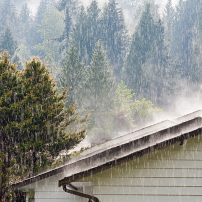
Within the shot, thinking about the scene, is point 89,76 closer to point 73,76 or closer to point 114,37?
point 73,76

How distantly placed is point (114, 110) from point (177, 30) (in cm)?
3271

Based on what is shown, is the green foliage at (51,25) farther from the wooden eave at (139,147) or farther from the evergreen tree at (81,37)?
the wooden eave at (139,147)

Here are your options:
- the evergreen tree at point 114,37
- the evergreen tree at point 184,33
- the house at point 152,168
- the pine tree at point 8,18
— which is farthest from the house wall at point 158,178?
the pine tree at point 8,18

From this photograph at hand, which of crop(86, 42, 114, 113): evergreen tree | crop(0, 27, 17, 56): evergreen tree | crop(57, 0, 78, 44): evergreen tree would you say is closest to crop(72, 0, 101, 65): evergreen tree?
crop(57, 0, 78, 44): evergreen tree

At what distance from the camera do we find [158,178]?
2.69 m

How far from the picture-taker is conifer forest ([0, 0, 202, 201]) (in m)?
9.57

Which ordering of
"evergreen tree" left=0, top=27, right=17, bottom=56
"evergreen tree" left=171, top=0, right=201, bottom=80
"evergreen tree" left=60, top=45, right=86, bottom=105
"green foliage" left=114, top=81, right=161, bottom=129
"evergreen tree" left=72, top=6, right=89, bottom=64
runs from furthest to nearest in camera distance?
1. "evergreen tree" left=171, top=0, right=201, bottom=80
2. "evergreen tree" left=72, top=6, right=89, bottom=64
3. "evergreen tree" left=0, top=27, right=17, bottom=56
4. "evergreen tree" left=60, top=45, right=86, bottom=105
5. "green foliage" left=114, top=81, right=161, bottom=129

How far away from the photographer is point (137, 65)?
46.5m

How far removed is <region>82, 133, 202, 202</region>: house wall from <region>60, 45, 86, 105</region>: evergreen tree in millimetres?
31970

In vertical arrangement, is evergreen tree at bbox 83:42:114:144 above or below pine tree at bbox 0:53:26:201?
above

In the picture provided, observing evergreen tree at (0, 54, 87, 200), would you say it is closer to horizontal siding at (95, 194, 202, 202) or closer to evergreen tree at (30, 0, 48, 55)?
horizontal siding at (95, 194, 202, 202)

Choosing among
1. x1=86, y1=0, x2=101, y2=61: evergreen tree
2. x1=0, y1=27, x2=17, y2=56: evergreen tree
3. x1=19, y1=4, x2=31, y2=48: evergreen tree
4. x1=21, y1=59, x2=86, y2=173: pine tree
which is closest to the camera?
x1=21, y1=59, x2=86, y2=173: pine tree

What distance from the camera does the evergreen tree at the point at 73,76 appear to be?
34.7 metres

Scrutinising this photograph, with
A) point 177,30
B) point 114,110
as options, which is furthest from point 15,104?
point 177,30
